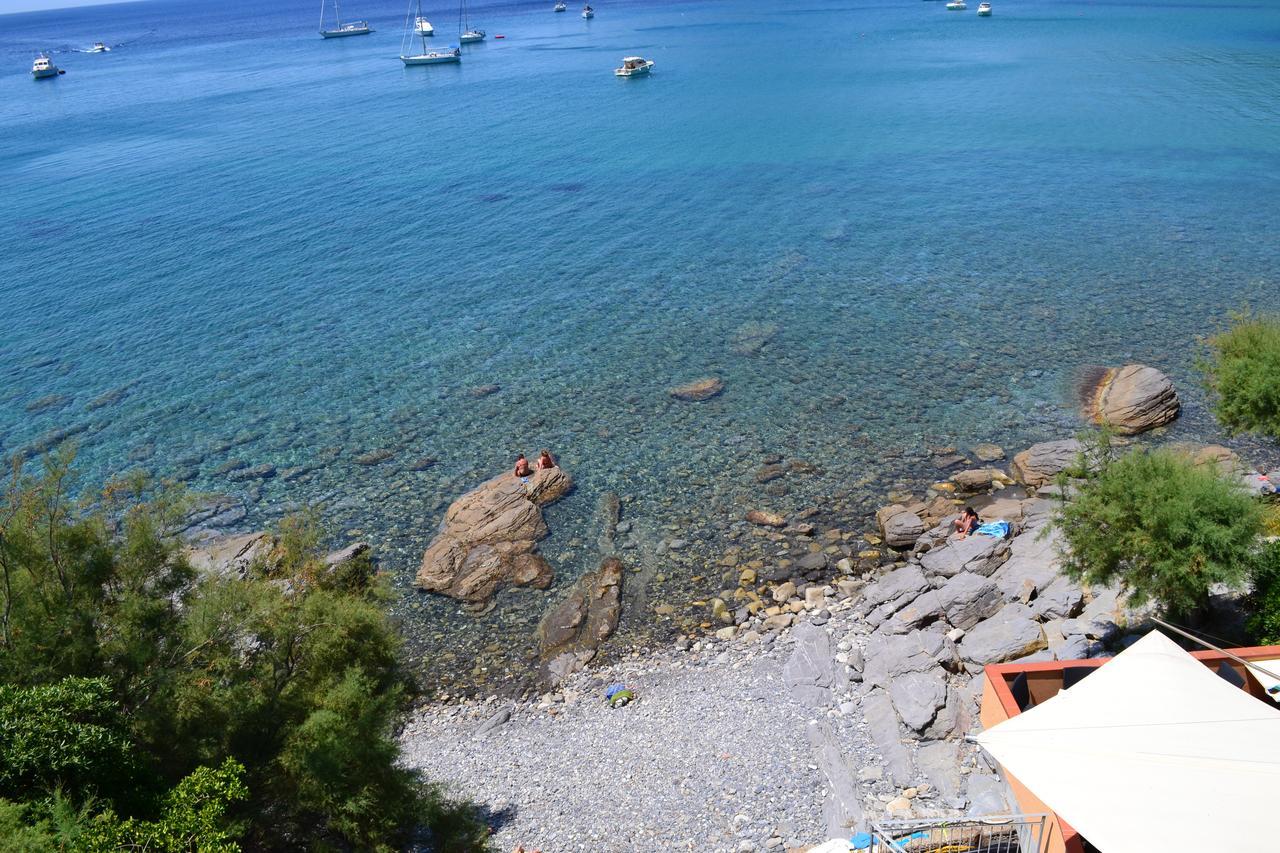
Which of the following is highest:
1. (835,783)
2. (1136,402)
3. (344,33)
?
(344,33)

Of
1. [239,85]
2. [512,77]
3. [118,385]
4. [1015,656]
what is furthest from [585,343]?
[239,85]

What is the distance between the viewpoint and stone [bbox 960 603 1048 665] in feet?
57.4

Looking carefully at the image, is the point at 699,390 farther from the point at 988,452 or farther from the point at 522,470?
the point at 988,452

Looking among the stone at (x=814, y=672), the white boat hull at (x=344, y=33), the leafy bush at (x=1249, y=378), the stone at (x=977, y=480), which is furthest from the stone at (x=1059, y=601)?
the white boat hull at (x=344, y=33)

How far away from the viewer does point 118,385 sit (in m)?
37.0

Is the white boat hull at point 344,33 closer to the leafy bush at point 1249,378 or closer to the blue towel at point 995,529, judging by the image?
the blue towel at point 995,529

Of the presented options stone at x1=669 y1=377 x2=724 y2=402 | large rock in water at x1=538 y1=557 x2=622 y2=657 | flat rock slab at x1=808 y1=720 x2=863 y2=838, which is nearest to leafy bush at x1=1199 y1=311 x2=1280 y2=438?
flat rock slab at x1=808 y1=720 x2=863 y2=838

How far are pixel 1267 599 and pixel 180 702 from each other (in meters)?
19.0

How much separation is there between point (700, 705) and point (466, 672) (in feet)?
21.2

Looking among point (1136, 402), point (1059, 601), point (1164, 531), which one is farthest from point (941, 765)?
point (1136, 402)

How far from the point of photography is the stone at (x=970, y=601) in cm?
1930

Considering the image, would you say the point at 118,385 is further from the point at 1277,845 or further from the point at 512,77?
the point at 512,77

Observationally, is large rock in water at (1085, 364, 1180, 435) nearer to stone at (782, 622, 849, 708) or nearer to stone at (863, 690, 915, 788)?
stone at (782, 622, 849, 708)

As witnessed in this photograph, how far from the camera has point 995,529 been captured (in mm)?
23344
